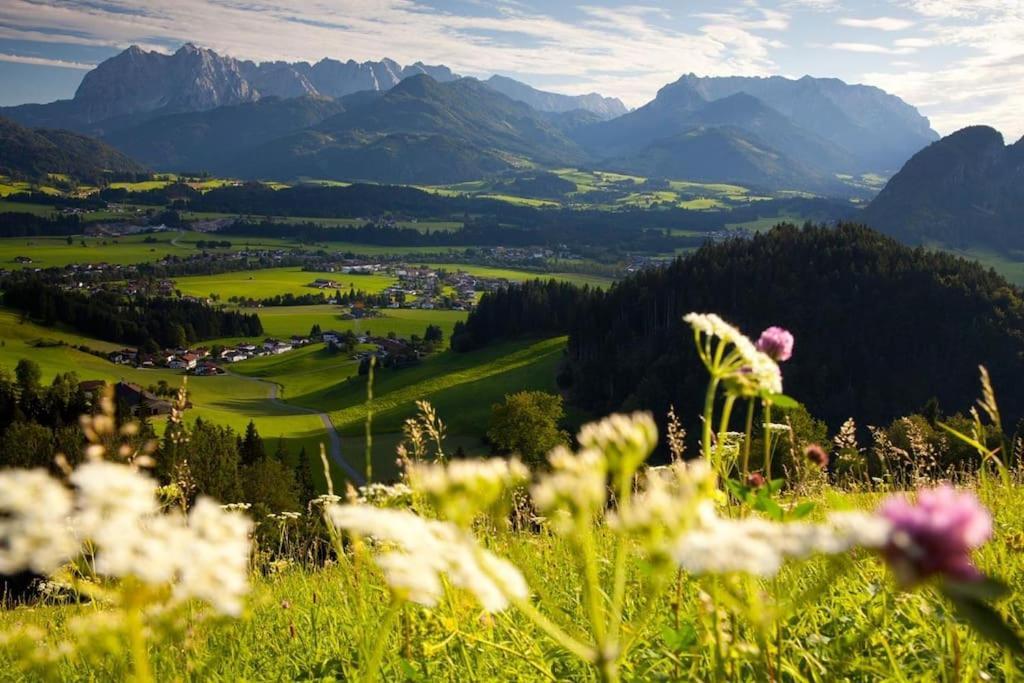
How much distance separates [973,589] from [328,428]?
109m

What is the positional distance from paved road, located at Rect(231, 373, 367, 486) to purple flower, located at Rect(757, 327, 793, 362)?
57.0 meters

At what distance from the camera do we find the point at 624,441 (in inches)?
79.3

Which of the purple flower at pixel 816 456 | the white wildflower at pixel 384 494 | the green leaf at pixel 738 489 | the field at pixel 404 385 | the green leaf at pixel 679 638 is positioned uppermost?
the green leaf at pixel 738 489

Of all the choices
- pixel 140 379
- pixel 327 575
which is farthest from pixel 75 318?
pixel 327 575

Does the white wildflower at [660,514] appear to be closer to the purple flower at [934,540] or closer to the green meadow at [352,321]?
the purple flower at [934,540]

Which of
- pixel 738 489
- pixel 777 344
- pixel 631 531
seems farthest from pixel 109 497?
pixel 777 344

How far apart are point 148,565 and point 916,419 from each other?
54.1m

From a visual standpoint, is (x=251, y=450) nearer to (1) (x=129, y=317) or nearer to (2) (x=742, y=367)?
(2) (x=742, y=367)

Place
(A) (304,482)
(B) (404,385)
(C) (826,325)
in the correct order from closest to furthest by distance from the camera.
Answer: (A) (304,482), (C) (826,325), (B) (404,385)

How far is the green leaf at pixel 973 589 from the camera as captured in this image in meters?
1.21

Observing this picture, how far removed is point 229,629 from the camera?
4824 millimetres

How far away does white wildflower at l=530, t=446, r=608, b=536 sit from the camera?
5.98ft

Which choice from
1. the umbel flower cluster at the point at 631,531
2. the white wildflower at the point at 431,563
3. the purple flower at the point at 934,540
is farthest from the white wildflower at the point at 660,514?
the purple flower at the point at 934,540

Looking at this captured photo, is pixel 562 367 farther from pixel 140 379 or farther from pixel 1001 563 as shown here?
pixel 1001 563
